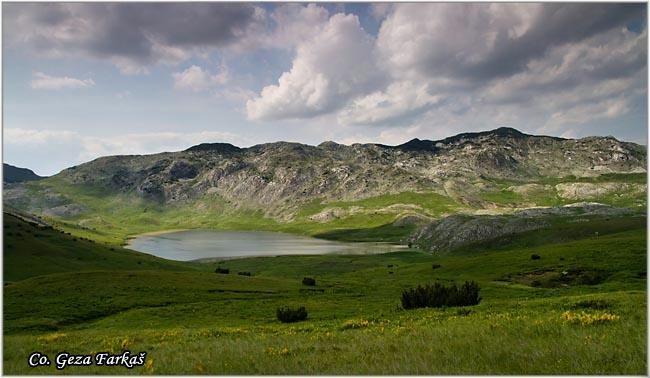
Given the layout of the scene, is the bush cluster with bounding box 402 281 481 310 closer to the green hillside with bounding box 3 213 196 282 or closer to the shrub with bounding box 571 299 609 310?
the shrub with bounding box 571 299 609 310

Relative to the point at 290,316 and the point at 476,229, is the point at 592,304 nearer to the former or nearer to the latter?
the point at 290,316

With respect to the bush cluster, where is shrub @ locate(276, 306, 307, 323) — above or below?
below

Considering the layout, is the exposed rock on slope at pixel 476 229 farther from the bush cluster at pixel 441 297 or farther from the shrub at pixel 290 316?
the shrub at pixel 290 316

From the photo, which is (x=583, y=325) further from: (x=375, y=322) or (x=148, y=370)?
(x=148, y=370)

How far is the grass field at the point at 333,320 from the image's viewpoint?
1384 cm

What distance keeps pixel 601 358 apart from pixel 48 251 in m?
89.4

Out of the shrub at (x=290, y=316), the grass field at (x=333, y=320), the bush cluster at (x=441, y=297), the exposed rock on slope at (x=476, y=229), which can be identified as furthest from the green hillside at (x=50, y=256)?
the exposed rock on slope at (x=476, y=229)

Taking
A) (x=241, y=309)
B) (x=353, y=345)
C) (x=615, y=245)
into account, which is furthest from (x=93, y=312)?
(x=615, y=245)

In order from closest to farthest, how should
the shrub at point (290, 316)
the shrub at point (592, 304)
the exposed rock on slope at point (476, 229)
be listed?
Answer: the shrub at point (592, 304) → the shrub at point (290, 316) → the exposed rock on slope at point (476, 229)

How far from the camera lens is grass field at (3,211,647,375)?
545 inches

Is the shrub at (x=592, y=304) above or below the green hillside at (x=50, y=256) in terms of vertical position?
above

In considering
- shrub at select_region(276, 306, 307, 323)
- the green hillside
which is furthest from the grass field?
shrub at select_region(276, 306, 307, 323)

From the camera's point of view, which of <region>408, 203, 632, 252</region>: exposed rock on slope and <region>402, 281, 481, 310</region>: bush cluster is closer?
<region>402, 281, 481, 310</region>: bush cluster

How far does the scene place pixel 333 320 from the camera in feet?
99.0
